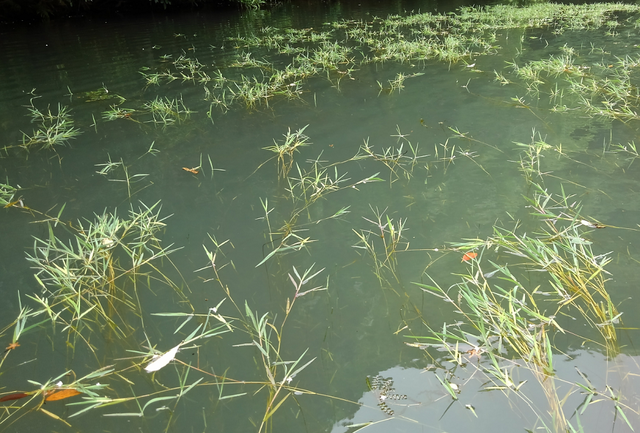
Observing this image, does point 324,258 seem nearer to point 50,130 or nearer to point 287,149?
point 287,149

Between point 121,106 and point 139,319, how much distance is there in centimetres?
248

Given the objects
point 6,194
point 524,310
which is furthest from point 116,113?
point 524,310

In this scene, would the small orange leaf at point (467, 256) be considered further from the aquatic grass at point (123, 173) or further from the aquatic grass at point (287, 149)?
the aquatic grass at point (123, 173)

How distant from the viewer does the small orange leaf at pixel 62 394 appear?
97 cm

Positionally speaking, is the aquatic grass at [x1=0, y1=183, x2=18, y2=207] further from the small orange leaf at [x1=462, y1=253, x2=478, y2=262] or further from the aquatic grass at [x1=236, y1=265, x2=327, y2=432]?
the small orange leaf at [x1=462, y1=253, x2=478, y2=262]

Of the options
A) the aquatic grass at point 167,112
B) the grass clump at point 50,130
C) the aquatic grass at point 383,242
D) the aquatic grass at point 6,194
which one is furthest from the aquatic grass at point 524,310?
the grass clump at point 50,130

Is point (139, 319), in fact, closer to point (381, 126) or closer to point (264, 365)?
point (264, 365)

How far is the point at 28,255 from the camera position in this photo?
1.46 m

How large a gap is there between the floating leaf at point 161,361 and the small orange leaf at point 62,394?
0.18 m

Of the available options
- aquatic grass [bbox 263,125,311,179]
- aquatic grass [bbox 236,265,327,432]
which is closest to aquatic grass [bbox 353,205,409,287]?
aquatic grass [bbox 236,265,327,432]

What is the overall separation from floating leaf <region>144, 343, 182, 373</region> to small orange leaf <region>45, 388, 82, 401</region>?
0.18m

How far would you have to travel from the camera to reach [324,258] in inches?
57.1

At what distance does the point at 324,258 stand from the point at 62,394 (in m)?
0.88

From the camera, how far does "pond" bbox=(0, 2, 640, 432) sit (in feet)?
3.15
